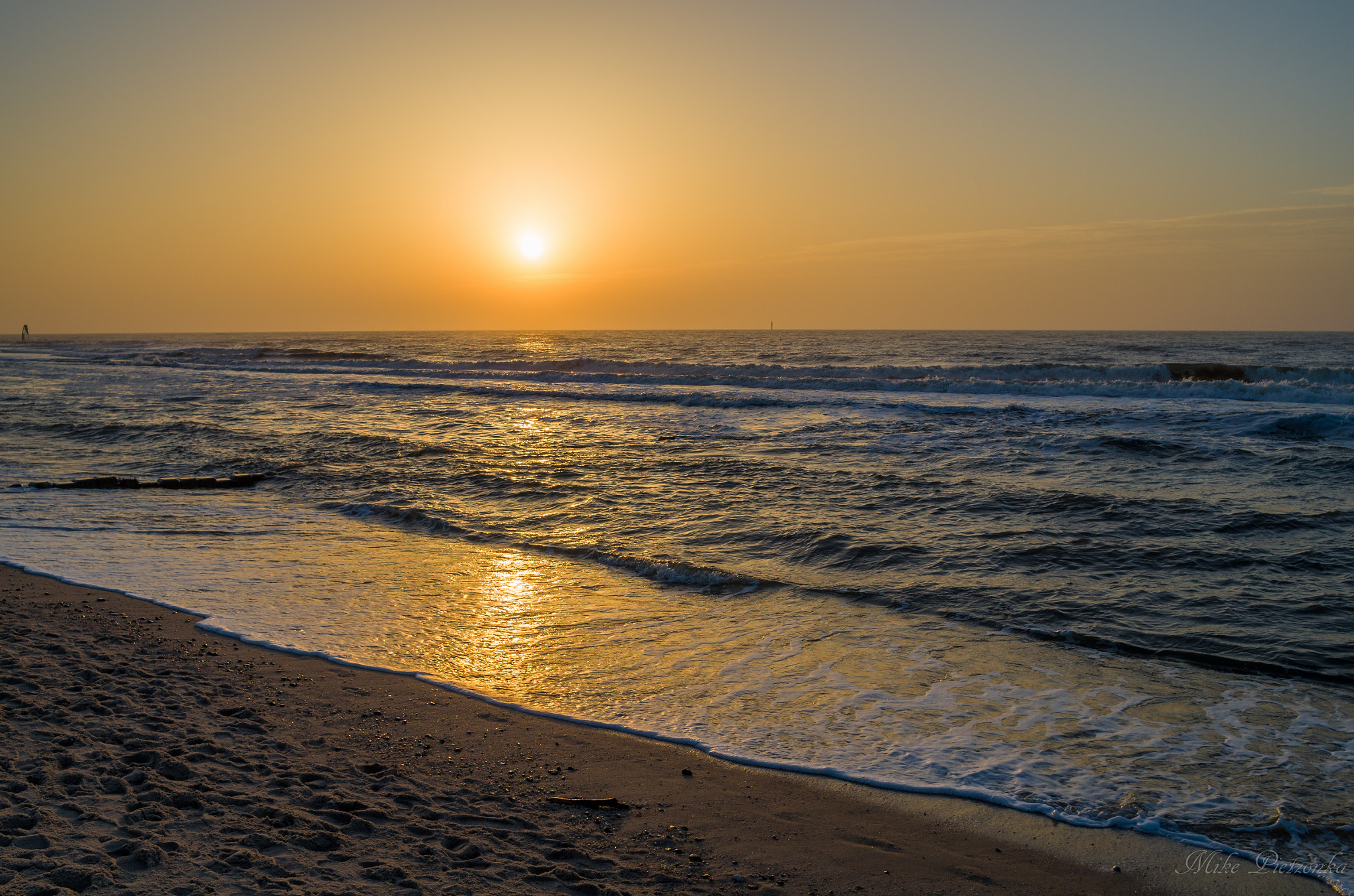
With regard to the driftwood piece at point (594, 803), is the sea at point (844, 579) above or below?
above

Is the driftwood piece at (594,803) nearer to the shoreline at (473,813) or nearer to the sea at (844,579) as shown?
the shoreline at (473,813)

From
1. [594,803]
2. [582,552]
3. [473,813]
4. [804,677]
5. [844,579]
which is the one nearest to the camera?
[473,813]

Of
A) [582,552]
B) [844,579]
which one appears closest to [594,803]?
[844,579]

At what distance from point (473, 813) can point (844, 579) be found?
5109 millimetres

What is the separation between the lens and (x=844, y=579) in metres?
8.12

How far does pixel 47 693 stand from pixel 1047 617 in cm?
737

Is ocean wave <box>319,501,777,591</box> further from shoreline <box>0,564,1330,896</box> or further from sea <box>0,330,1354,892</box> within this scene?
shoreline <box>0,564,1330,896</box>

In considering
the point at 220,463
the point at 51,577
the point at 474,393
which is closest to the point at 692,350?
the point at 474,393

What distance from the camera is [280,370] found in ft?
159

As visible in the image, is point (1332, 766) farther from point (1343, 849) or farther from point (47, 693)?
point (47, 693)

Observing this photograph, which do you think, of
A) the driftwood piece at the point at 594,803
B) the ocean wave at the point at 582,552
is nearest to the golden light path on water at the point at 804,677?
the ocean wave at the point at 582,552

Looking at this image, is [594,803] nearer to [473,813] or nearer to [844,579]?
[473,813]

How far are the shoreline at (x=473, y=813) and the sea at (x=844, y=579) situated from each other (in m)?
0.29

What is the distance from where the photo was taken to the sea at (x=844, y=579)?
4.66 m
